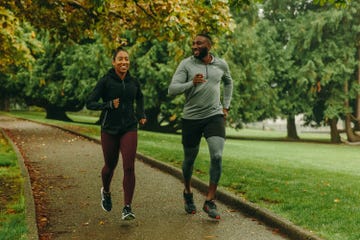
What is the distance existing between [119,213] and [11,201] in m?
1.59

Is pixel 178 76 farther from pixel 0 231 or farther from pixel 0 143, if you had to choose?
pixel 0 143

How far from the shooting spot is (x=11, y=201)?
278 inches

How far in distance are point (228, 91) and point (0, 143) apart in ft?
34.4

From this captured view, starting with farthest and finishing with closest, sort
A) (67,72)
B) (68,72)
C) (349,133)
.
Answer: (349,133)
(67,72)
(68,72)

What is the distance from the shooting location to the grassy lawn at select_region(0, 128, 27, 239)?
531 cm

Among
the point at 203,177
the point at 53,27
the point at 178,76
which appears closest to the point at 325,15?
the point at 53,27

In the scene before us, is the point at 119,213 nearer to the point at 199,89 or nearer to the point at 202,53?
the point at 199,89

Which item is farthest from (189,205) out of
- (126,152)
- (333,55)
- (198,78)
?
(333,55)

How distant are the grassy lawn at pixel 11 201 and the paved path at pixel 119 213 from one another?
0.30m

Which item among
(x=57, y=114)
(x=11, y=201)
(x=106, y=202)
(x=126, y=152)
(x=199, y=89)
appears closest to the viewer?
(x=126, y=152)

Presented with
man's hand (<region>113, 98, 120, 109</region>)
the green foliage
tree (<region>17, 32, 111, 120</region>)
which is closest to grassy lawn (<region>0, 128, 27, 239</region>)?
man's hand (<region>113, 98, 120, 109</region>)

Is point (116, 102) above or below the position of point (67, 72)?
below

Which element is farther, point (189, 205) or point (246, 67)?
point (246, 67)

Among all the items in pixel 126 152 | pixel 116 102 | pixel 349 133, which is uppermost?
pixel 116 102
